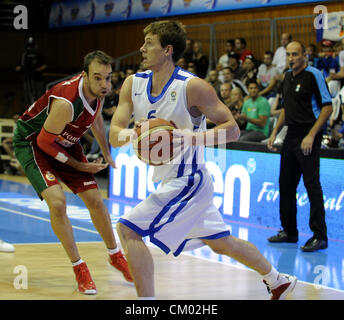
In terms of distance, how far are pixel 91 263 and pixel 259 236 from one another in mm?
2698

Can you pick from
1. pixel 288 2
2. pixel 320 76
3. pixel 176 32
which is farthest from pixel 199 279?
pixel 288 2

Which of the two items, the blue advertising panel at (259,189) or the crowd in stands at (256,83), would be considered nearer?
the blue advertising panel at (259,189)

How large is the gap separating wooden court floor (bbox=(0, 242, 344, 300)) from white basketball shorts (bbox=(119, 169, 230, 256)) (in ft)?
3.06

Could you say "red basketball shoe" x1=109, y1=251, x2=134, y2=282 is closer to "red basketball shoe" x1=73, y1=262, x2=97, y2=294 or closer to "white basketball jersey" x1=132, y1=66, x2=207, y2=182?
"red basketball shoe" x1=73, y1=262, x2=97, y2=294

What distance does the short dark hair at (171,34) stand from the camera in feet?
14.0

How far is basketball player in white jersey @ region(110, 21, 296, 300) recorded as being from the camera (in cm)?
411

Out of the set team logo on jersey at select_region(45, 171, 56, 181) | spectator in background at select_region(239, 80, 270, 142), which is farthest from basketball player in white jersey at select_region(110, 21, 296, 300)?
spectator in background at select_region(239, 80, 270, 142)

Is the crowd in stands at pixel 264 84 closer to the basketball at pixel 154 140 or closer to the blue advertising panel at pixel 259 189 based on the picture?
the blue advertising panel at pixel 259 189

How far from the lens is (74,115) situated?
212 inches

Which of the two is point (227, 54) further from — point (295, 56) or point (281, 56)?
point (295, 56)

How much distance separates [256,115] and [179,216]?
6916 millimetres

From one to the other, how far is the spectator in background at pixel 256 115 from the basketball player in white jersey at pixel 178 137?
6297 millimetres

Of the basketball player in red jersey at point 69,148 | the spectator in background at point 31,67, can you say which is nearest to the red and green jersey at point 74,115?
the basketball player in red jersey at point 69,148

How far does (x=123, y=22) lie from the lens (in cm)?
1955
